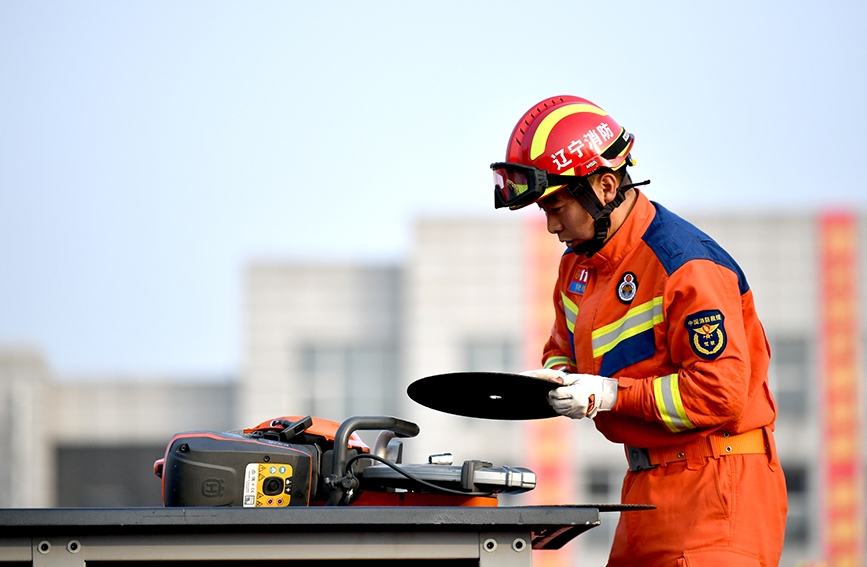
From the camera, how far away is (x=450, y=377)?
3.00m

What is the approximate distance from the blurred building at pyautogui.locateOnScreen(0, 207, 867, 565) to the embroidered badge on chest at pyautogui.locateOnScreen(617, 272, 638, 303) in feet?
59.5

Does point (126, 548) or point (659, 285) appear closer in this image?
point (126, 548)

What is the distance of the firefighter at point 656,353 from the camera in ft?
9.85

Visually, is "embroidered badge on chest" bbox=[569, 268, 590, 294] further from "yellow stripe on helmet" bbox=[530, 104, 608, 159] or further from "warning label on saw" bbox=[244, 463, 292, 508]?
"warning label on saw" bbox=[244, 463, 292, 508]

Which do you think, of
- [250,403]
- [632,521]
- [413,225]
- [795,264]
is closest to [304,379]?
[250,403]

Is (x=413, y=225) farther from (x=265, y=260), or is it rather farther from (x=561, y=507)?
(x=561, y=507)

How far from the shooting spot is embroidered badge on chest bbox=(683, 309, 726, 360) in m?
2.99

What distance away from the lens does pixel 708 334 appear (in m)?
2.99

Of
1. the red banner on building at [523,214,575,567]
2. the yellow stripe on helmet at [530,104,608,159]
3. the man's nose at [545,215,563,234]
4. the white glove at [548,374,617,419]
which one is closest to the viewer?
the white glove at [548,374,617,419]

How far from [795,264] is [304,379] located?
35.6ft

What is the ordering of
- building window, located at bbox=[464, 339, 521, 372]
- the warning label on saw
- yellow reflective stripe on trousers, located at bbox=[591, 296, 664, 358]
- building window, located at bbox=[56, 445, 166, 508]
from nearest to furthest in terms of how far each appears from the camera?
1. the warning label on saw
2. yellow reflective stripe on trousers, located at bbox=[591, 296, 664, 358]
3. building window, located at bbox=[464, 339, 521, 372]
4. building window, located at bbox=[56, 445, 166, 508]

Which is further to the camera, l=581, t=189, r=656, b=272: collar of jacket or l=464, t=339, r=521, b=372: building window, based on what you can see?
l=464, t=339, r=521, b=372: building window

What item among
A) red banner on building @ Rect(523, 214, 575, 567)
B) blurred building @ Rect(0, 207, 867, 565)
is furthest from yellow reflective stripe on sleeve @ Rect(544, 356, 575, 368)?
blurred building @ Rect(0, 207, 867, 565)

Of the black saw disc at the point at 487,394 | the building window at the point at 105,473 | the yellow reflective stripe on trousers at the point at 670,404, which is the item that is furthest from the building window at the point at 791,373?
the yellow reflective stripe on trousers at the point at 670,404
